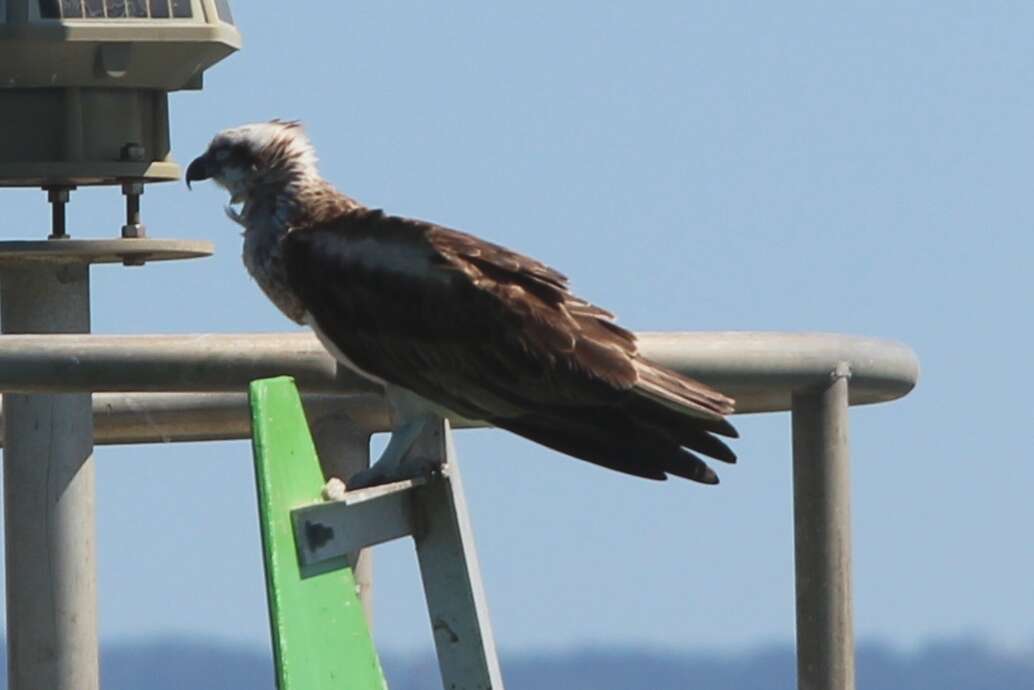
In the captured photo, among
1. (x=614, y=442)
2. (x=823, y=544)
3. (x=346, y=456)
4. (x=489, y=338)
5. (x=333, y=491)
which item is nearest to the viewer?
(x=333, y=491)

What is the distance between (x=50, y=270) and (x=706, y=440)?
2.22 meters

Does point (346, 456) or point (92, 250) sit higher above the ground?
point (92, 250)

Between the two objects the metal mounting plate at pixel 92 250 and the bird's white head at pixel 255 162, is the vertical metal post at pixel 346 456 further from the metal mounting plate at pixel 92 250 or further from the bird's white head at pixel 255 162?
the metal mounting plate at pixel 92 250

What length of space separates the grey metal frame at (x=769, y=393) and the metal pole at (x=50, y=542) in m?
0.74

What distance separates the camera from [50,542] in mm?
6414

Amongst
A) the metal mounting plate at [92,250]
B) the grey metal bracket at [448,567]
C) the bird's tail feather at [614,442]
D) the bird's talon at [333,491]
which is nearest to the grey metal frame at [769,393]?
the bird's tail feather at [614,442]

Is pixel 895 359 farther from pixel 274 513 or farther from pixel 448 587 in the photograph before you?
pixel 274 513

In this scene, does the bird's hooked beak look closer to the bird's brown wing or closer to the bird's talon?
the bird's brown wing

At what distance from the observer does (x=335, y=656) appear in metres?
4.09

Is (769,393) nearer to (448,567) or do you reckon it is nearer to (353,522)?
(448,567)

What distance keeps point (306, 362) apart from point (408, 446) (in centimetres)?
31

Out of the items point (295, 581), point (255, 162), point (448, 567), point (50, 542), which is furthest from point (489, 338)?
point (295, 581)

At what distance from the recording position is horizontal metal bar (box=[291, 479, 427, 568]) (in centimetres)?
404

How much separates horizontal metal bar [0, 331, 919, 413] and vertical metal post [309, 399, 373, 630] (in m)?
0.08
